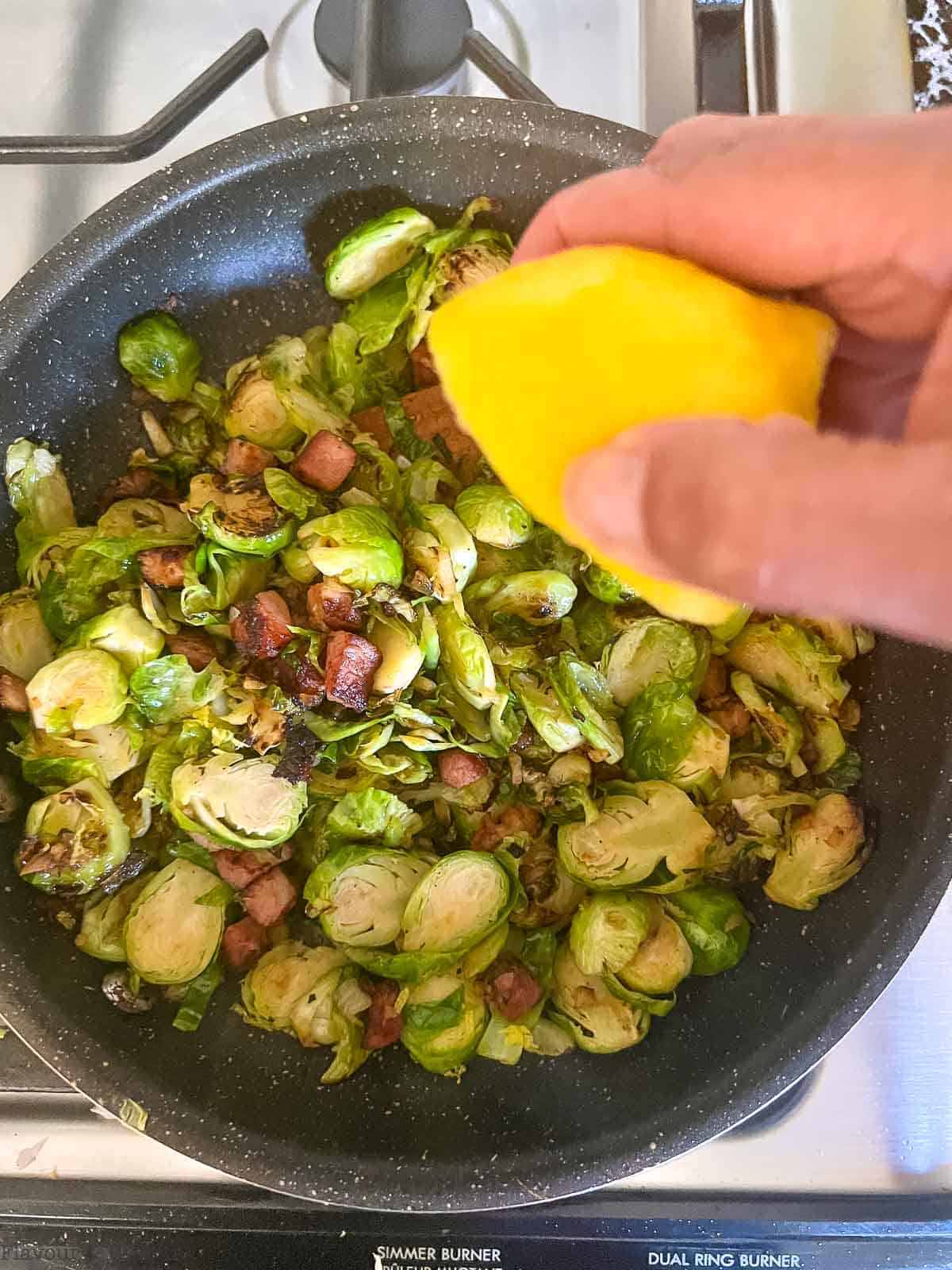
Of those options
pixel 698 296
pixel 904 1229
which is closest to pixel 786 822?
pixel 904 1229

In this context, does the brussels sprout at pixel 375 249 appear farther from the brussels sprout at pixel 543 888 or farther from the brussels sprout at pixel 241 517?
the brussels sprout at pixel 543 888

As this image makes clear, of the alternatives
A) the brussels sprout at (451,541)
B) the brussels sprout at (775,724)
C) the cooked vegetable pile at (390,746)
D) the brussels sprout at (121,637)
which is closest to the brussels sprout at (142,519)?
the cooked vegetable pile at (390,746)

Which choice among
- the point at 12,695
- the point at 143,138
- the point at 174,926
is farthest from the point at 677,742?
the point at 143,138

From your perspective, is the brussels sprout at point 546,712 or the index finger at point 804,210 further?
the brussels sprout at point 546,712

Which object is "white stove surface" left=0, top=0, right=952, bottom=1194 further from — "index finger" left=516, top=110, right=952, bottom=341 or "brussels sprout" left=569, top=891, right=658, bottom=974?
"index finger" left=516, top=110, right=952, bottom=341

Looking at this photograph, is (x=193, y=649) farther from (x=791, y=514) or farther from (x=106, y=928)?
(x=791, y=514)
